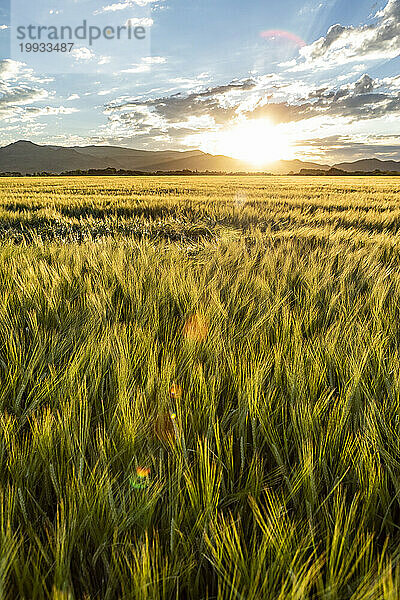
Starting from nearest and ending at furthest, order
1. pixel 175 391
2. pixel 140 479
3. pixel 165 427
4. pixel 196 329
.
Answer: pixel 140 479 → pixel 165 427 → pixel 175 391 → pixel 196 329

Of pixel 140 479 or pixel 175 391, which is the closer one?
pixel 140 479

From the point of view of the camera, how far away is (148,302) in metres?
1.59

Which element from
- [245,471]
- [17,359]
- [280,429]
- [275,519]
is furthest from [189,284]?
[275,519]

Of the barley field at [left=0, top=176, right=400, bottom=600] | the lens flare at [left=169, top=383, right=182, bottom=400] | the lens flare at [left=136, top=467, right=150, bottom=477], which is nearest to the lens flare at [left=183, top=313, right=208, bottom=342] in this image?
the barley field at [left=0, top=176, right=400, bottom=600]

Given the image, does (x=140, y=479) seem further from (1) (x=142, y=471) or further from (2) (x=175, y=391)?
(2) (x=175, y=391)

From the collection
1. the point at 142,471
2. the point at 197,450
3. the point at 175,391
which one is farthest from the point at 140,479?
→ the point at 175,391

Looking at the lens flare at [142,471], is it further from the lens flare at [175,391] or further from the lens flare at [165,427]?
the lens flare at [175,391]

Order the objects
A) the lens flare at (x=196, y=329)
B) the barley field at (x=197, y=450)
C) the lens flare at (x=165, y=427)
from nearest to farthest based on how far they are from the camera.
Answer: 1. the barley field at (x=197, y=450)
2. the lens flare at (x=165, y=427)
3. the lens flare at (x=196, y=329)

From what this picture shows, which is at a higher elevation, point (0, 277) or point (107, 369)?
point (0, 277)

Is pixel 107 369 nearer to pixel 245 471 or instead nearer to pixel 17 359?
pixel 17 359

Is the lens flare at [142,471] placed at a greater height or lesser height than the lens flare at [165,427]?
lesser

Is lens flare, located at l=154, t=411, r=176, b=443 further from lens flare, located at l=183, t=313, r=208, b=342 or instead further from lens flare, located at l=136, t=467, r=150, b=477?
lens flare, located at l=183, t=313, r=208, b=342

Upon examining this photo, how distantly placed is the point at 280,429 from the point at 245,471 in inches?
6.4

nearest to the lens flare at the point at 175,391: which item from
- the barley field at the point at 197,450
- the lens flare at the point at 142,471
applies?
the barley field at the point at 197,450
